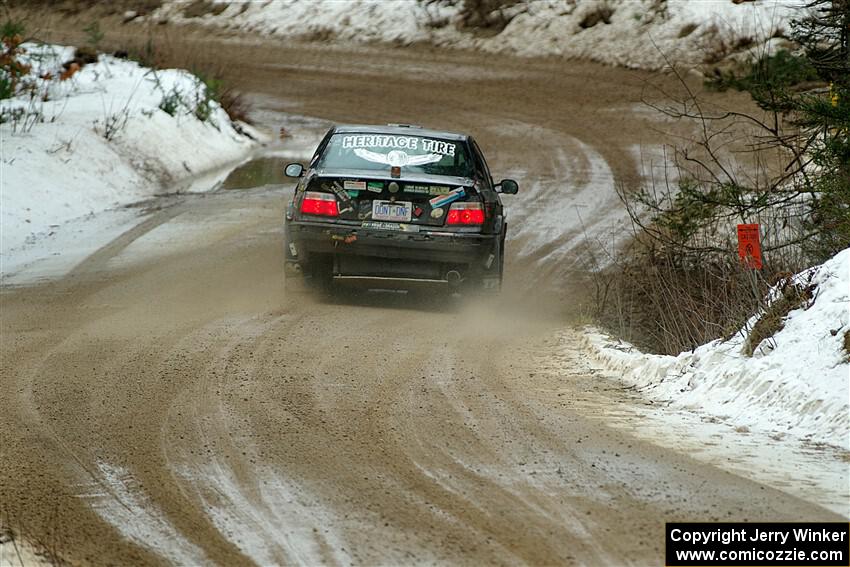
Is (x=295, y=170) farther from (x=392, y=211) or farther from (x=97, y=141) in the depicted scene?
(x=97, y=141)

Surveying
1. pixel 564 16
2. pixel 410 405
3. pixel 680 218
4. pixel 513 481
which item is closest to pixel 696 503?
pixel 513 481

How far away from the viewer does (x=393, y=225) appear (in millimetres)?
10914

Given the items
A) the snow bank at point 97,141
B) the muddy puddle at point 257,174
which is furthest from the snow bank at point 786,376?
the muddy puddle at point 257,174

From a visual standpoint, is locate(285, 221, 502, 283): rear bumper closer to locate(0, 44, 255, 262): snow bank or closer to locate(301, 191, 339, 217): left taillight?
locate(301, 191, 339, 217): left taillight

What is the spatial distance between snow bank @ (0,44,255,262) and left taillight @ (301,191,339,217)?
14.0ft

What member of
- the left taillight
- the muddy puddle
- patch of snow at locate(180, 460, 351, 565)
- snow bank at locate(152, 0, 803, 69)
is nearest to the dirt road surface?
patch of snow at locate(180, 460, 351, 565)

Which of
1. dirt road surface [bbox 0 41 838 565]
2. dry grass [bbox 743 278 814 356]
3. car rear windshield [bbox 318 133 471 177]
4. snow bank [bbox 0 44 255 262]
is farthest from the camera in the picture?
snow bank [bbox 0 44 255 262]

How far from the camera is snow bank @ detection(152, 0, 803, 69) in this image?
2936 centimetres

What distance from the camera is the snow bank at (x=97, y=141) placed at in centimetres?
1619

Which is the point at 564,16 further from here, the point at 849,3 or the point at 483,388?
the point at 483,388

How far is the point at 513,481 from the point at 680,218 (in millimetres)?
6231

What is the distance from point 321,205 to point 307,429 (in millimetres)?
4191

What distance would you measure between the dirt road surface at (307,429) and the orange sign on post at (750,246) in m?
1.35

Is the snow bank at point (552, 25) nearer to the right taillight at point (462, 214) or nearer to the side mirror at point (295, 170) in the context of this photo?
the side mirror at point (295, 170)
